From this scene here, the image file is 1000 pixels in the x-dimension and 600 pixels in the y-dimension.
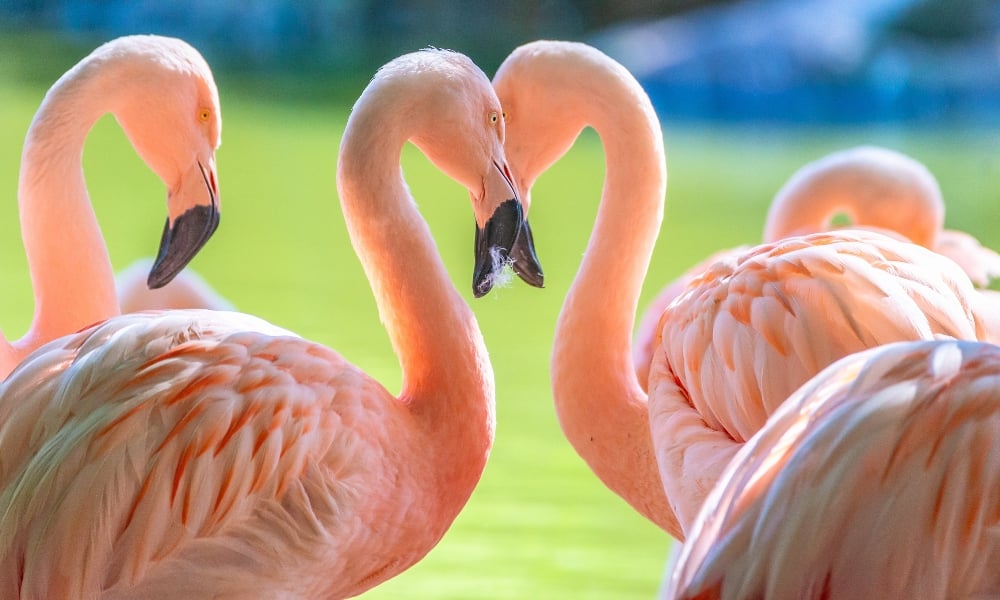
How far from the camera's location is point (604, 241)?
8.89ft

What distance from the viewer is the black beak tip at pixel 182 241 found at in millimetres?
2797

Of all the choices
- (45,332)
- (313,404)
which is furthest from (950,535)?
(45,332)

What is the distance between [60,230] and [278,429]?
1069 mm

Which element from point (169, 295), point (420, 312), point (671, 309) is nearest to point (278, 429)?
point (420, 312)

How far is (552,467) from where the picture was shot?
5109 millimetres

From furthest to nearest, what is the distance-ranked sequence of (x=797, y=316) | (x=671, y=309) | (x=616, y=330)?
1. (x=616, y=330)
2. (x=671, y=309)
3. (x=797, y=316)

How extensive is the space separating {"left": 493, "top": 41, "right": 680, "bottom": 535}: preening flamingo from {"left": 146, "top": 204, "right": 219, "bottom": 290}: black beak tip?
67 cm

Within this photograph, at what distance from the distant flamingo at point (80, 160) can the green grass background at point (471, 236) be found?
→ 4.96 ft

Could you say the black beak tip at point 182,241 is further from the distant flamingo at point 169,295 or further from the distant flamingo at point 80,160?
the distant flamingo at point 169,295

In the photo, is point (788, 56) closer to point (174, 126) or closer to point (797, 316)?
point (174, 126)

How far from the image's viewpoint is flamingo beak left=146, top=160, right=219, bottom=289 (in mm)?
2799

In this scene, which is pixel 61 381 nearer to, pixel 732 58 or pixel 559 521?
pixel 559 521

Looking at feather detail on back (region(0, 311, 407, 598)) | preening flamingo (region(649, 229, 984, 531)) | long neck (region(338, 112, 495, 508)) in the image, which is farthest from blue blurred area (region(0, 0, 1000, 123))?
feather detail on back (region(0, 311, 407, 598))

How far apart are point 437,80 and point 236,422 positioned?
0.72 m
